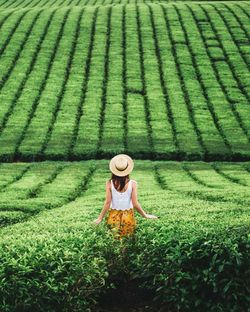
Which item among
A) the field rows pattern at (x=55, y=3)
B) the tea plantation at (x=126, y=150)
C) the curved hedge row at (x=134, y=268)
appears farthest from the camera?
the field rows pattern at (x=55, y=3)

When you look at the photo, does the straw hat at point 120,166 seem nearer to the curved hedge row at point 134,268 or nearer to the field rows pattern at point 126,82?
the curved hedge row at point 134,268

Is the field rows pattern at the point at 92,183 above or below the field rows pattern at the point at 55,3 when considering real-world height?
above

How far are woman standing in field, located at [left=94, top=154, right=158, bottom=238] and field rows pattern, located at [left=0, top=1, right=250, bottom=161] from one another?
60.2ft

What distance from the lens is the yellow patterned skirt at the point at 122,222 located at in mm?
11414

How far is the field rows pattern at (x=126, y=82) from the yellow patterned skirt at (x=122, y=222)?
18.4 metres

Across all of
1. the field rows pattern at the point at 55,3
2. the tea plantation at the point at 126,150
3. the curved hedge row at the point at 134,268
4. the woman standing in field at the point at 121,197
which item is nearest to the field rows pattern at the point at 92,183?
the tea plantation at the point at 126,150

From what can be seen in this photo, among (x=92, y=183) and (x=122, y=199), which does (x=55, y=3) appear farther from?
(x=122, y=199)

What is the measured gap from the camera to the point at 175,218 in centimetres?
1266

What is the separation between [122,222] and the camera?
11555mm

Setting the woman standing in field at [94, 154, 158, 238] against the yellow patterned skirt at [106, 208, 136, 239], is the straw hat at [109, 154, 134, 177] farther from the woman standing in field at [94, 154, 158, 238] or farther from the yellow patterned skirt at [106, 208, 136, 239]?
the yellow patterned skirt at [106, 208, 136, 239]

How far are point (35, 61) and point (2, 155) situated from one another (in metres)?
15.7

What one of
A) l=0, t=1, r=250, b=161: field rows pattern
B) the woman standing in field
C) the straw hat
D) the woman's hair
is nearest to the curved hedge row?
the woman standing in field

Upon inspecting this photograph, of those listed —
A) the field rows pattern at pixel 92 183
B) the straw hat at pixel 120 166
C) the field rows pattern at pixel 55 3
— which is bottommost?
the field rows pattern at pixel 55 3

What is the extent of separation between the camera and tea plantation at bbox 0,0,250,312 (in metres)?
9.89
